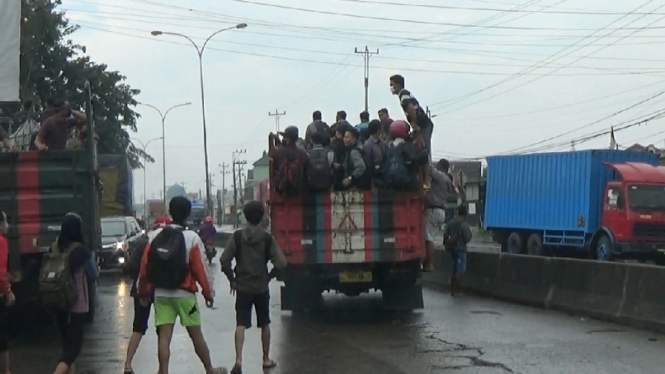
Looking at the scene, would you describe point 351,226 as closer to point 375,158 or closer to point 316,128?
point 375,158

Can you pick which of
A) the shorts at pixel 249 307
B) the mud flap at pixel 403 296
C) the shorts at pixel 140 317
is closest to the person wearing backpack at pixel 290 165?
the mud flap at pixel 403 296

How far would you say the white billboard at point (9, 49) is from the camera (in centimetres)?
1773

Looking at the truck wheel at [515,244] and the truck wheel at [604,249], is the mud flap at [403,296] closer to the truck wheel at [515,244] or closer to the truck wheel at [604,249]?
the truck wheel at [604,249]

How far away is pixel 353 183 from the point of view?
15.2 m

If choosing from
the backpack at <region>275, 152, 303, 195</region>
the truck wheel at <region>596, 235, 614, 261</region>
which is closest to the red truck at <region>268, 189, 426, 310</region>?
the backpack at <region>275, 152, 303, 195</region>

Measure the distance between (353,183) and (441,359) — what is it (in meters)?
4.23

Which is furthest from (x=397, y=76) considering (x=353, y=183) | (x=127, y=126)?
(x=127, y=126)

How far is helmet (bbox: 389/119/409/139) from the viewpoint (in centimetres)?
1524

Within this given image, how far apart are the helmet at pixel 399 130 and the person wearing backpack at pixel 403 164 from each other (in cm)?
14

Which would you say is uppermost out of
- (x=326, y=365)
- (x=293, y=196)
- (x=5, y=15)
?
(x=5, y=15)

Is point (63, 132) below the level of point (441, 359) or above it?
above

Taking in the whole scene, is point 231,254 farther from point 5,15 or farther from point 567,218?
point 567,218

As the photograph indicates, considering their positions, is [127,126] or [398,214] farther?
[127,126]

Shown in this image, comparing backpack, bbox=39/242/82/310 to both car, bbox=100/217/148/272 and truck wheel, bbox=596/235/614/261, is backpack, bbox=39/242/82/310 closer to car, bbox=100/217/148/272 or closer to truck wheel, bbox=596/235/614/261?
car, bbox=100/217/148/272
